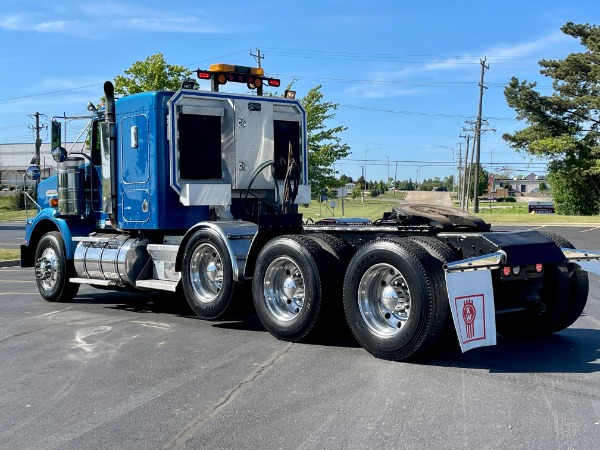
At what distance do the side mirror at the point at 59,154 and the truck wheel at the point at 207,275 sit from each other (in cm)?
327

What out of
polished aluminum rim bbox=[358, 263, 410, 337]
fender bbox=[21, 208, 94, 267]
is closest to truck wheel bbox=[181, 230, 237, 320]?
polished aluminum rim bbox=[358, 263, 410, 337]

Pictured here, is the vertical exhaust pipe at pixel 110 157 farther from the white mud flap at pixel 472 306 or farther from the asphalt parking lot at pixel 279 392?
the white mud flap at pixel 472 306

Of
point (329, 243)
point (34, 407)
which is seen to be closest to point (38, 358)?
point (34, 407)

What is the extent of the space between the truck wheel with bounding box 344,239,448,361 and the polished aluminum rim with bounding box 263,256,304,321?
854mm

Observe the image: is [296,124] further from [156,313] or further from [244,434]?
[244,434]

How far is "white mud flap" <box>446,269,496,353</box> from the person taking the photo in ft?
20.2

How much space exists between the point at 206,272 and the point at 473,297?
400 cm

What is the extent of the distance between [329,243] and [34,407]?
11.2ft

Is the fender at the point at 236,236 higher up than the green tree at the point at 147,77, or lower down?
lower down

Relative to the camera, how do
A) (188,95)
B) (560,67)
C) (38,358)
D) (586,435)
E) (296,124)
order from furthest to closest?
(560,67), (296,124), (188,95), (38,358), (586,435)

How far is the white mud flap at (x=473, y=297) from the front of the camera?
6.18 m

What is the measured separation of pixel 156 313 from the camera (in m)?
10.3

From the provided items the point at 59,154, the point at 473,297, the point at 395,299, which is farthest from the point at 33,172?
the point at 473,297

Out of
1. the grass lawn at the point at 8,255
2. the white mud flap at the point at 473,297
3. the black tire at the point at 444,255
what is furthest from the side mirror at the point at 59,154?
the grass lawn at the point at 8,255
